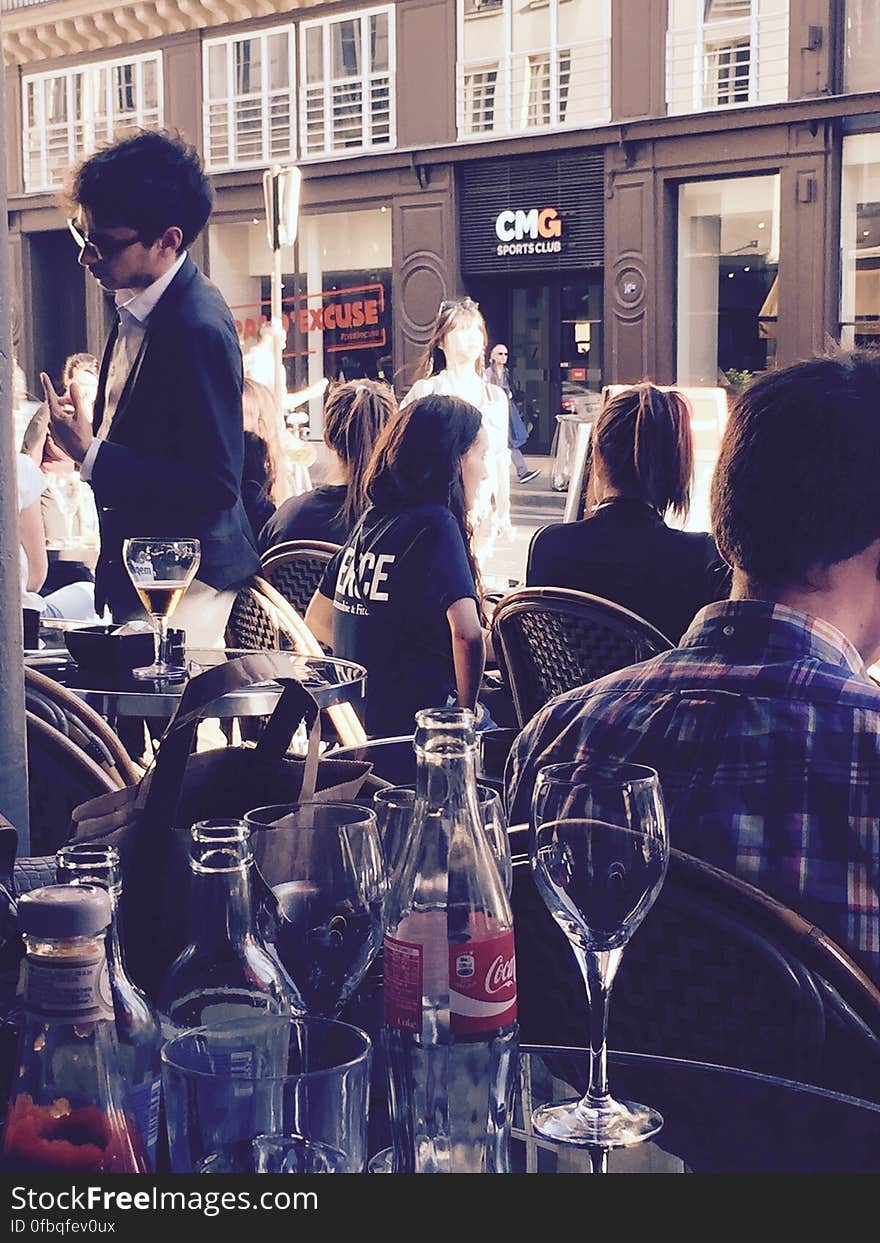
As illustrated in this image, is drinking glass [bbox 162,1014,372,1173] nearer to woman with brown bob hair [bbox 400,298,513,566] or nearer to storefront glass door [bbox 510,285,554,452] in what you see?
woman with brown bob hair [bbox 400,298,513,566]

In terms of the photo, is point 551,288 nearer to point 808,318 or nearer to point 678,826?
point 808,318

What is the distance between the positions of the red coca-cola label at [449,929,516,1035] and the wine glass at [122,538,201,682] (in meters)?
2.35

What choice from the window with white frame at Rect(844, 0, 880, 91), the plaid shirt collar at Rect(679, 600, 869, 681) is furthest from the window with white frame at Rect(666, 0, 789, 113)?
the plaid shirt collar at Rect(679, 600, 869, 681)

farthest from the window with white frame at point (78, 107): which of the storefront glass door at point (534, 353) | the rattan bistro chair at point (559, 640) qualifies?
the rattan bistro chair at point (559, 640)

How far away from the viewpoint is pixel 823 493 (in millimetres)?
1918

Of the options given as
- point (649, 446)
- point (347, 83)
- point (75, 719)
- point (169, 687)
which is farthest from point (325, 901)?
point (347, 83)

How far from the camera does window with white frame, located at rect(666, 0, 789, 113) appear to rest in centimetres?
1809

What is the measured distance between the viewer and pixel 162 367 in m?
3.84

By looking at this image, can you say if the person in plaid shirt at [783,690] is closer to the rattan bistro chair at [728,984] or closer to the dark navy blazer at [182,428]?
the rattan bistro chair at [728,984]

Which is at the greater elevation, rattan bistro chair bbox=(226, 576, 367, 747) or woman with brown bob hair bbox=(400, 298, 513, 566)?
woman with brown bob hair bbox=(400, 298, 513, 566)

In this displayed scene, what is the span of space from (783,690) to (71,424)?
2.34 meters

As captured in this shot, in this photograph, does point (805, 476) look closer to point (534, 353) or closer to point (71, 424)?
point (71, 424)

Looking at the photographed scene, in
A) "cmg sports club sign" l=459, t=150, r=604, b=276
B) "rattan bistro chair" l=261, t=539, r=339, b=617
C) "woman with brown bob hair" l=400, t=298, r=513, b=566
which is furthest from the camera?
"cmg sports club sign" l=459, t=150, r=604, b=276

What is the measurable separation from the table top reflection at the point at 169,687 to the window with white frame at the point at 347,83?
18968mm
